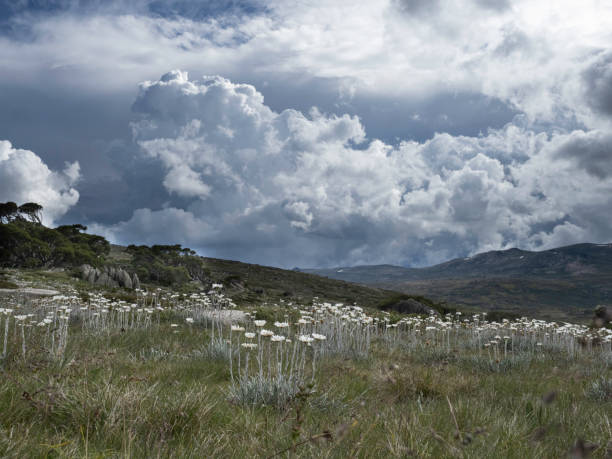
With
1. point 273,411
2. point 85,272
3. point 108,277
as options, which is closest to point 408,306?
point 108,277

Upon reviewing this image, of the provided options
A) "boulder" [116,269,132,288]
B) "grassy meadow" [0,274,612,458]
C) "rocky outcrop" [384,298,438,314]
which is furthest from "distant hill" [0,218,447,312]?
"grassy meadow" [0,274,612,458]

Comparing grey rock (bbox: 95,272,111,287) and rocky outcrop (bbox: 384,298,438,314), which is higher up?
grey rock (bbox: 95,272,111,287)

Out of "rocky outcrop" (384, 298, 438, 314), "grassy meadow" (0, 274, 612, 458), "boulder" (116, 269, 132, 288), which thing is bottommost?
"rocky outcrop" (384, 298, 438, 314)

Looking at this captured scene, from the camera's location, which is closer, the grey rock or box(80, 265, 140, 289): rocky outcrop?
the grey rock

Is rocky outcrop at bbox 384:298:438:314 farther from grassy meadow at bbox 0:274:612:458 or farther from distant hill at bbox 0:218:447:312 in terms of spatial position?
grassy meadow at bbox 0:274:612:458

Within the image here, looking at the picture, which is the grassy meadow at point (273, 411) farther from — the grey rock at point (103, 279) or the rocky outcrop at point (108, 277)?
the rocky outcrop at point (108, 277)

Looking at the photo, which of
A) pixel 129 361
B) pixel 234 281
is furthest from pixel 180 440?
pixel 234 281

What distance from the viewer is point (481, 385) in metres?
6.12

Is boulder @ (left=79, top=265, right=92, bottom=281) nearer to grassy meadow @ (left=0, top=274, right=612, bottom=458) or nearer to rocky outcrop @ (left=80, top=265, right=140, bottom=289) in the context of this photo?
rocky outcrop @ (left=80, top=265, right=140, bottom=289)

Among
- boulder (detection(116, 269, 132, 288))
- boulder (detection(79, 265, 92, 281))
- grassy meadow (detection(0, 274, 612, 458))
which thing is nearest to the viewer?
grassy meadow (detection(0, 274, 612, 458))

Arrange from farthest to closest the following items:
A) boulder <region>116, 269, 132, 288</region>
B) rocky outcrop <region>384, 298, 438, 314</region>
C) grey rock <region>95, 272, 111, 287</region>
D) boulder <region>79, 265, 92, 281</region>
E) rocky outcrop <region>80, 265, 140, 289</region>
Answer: boulder <region>116, 269, 132, 288</region> → boulder <region>79, 265, 92, 281</region> → rocky outcrop <region>80, 265, 140, 289</region> → grey rock <region>95, 272, 111, 287</region> → rocky outcrop <region>384, 298, 438, 314</region>

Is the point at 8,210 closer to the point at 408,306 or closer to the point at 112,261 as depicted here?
the point at 112,261

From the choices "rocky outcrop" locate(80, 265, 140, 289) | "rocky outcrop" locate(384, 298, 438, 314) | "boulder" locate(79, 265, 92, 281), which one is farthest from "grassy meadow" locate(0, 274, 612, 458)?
"boulder" locate(79, 265, 92, 281)

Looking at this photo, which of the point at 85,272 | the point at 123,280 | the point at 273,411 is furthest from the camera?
the point at 123,280
